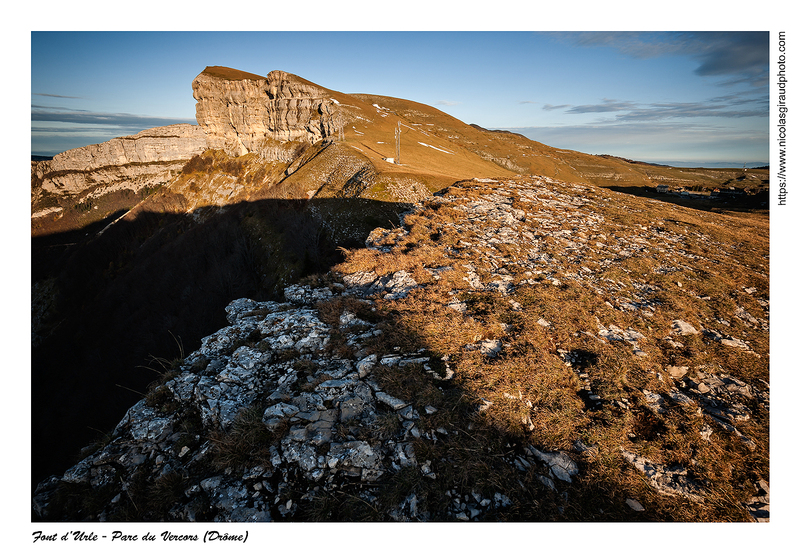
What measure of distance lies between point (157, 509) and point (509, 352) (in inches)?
249

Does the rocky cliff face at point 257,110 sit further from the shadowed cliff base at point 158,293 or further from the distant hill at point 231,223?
the shadowed cliff base at point 158,293

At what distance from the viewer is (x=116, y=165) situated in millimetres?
175875

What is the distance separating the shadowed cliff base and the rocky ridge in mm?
30199

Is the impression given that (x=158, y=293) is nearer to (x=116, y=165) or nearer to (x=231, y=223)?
(x=231, y=223)

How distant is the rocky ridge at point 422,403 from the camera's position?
4.29 m

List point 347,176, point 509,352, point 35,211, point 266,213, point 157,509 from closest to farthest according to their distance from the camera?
point 157,509 → point 509,352 → point 347,176 → point 266,213 → point 35,211

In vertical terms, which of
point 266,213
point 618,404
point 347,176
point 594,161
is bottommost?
point 618,404

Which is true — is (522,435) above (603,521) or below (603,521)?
above

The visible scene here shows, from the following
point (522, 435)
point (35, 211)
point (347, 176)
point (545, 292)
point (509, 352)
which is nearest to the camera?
point (522, 435)

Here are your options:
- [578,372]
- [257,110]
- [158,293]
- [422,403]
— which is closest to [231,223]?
[158,293]

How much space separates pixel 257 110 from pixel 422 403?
115 metres
